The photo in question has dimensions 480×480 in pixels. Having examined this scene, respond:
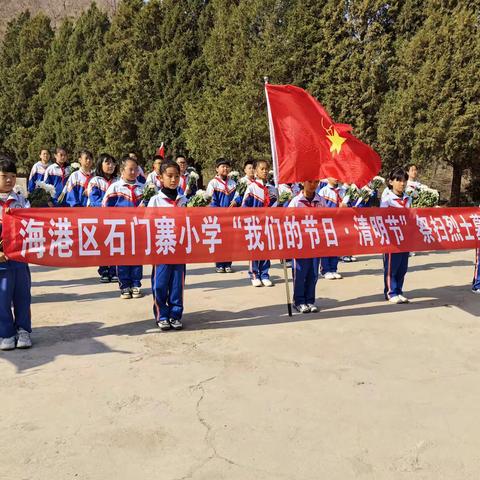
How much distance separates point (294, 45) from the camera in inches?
656

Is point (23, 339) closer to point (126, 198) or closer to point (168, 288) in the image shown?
point (168, 288)

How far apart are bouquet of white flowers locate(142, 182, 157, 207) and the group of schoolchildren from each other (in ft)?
0.51

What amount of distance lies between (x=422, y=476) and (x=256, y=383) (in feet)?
4.73

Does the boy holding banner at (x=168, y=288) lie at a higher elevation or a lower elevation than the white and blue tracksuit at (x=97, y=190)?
Result: lower

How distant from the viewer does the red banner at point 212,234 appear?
4.86 meters

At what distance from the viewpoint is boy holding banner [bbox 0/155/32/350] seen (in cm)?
455

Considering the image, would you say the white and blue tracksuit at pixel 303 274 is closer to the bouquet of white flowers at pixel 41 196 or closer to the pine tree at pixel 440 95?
the bouquet of white flowers at pixel 41 196

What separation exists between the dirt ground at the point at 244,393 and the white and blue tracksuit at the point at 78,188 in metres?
1.98

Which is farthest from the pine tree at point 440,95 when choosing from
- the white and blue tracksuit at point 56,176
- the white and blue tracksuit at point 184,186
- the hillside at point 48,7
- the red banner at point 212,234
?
the hillside at point 48,7

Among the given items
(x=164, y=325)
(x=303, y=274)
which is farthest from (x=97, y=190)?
(x=303, y=274)

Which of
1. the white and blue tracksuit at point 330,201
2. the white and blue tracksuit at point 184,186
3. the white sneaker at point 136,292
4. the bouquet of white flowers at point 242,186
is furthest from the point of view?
the white and blue tracksuit at point 184,186

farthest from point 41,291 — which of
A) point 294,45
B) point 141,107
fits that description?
point 141,107

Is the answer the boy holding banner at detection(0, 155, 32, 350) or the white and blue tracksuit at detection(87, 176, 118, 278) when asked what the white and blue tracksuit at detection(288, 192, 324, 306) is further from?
the boy holding banner at detection(0, 155, 32, 350)

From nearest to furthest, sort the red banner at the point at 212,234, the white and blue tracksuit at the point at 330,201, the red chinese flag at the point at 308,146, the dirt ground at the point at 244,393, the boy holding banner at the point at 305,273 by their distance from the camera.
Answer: the dirt ground at the point at 244,393, the red banner at the point at 212,234, the red chinese flag at the point at 308,146, the boy holding banner at the point at 305,273, the white and blue tracksuit at the point at 330,201
